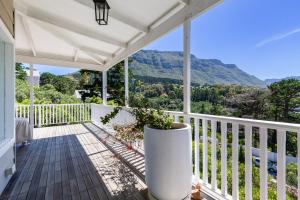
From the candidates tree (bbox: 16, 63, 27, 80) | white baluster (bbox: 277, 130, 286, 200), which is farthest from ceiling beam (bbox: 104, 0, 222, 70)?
tree (bbox: 16, 63, 27, 80)

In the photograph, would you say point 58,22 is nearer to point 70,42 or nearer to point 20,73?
point 70,42

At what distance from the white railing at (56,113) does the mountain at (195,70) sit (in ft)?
16.0

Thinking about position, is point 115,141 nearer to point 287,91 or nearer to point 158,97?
point 158,97

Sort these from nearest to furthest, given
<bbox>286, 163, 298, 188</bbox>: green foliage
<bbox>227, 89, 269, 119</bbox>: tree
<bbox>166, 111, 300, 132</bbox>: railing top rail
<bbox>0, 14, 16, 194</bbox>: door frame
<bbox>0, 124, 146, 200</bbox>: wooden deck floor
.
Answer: <bbox>166, 111, 300, 132</bbox>: railing top rail → <bbox>286, 163, 298, 188</bbox>: green foliage → <bbox>227, 89, 269, 119</bbox>: tree → <bbox>0, 124, 146, 200</bbox>: wooden deck floor → <bbox>0, 14, 16, 194</bbox>: door frame

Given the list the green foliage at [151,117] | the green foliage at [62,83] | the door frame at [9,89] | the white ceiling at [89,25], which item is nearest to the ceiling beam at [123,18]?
the white ceiling at [89,25]

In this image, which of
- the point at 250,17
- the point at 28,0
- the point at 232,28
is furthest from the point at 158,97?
the point at 28,0

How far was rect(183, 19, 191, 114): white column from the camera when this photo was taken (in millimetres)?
2598

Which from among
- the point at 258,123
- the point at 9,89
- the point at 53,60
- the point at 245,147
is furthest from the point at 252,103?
the point at 53,60

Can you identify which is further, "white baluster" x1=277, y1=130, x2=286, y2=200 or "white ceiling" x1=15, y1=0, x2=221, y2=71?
"white ceiling" x1=15, y1=0, x2=221, y2=71

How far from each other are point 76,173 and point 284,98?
2.89 meters

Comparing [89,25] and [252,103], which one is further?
[89,25]

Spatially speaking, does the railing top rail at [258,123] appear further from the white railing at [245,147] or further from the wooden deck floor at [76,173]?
the wooden deck floor at [76,173]

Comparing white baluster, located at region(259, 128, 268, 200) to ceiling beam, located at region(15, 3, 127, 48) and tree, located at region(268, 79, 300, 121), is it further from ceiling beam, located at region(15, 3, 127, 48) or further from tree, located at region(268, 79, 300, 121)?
ceiling beam, located at region(15, 3, 127, 48)

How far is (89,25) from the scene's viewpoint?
4.05 metres
